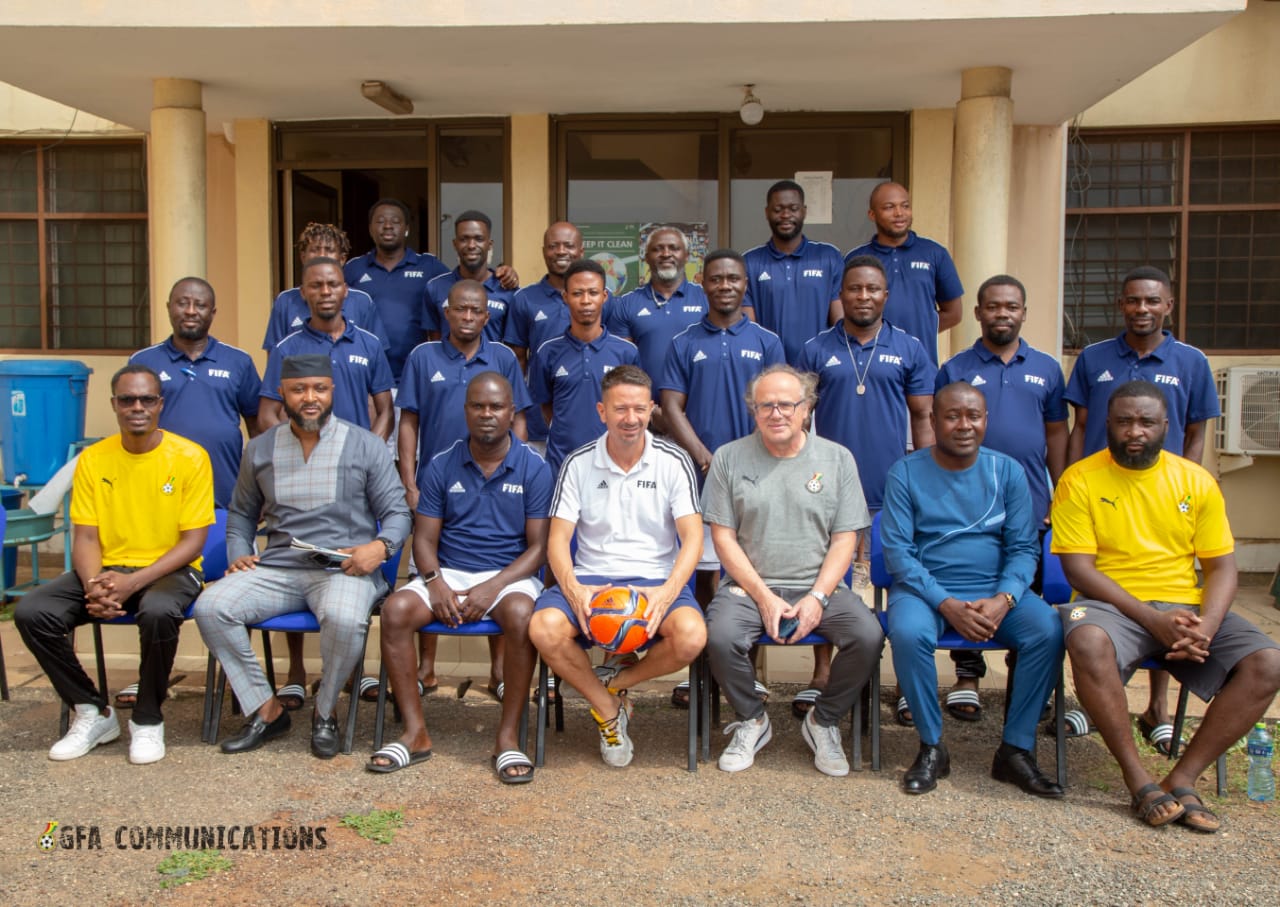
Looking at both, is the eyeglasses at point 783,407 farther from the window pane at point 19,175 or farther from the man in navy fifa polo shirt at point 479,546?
the window pane at point 19,175

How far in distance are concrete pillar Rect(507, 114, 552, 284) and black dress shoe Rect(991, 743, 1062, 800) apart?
16.0ft

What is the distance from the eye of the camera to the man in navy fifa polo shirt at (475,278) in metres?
6.00

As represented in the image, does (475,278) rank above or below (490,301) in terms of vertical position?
above

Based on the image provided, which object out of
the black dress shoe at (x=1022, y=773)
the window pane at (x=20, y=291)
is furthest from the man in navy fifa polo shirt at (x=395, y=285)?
the window pane at (x=20, y=291)

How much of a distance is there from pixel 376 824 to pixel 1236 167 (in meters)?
7.86

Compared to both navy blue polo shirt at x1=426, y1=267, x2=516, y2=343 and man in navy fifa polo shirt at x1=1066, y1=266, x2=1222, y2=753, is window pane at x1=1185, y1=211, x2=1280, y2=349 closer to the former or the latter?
man in navy fifa polo shirt at x1=1066, y1=266, x2=1222, y2=753

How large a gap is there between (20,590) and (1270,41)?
953 cm

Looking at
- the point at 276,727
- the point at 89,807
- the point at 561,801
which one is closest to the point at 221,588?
the point at 276,727

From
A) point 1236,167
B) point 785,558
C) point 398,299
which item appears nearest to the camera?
point 785,558

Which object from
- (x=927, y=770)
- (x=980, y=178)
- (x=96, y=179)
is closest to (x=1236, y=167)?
(x=980, y=178)

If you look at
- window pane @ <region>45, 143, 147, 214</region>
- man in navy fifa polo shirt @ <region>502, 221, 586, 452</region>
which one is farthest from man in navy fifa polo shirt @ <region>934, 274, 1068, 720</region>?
window pane @ <region>45, 143, 147, 214</region>

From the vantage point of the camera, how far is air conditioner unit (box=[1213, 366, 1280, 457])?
808cm

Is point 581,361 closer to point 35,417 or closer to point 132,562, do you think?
point 132,562

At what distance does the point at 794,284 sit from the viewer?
5918mm
